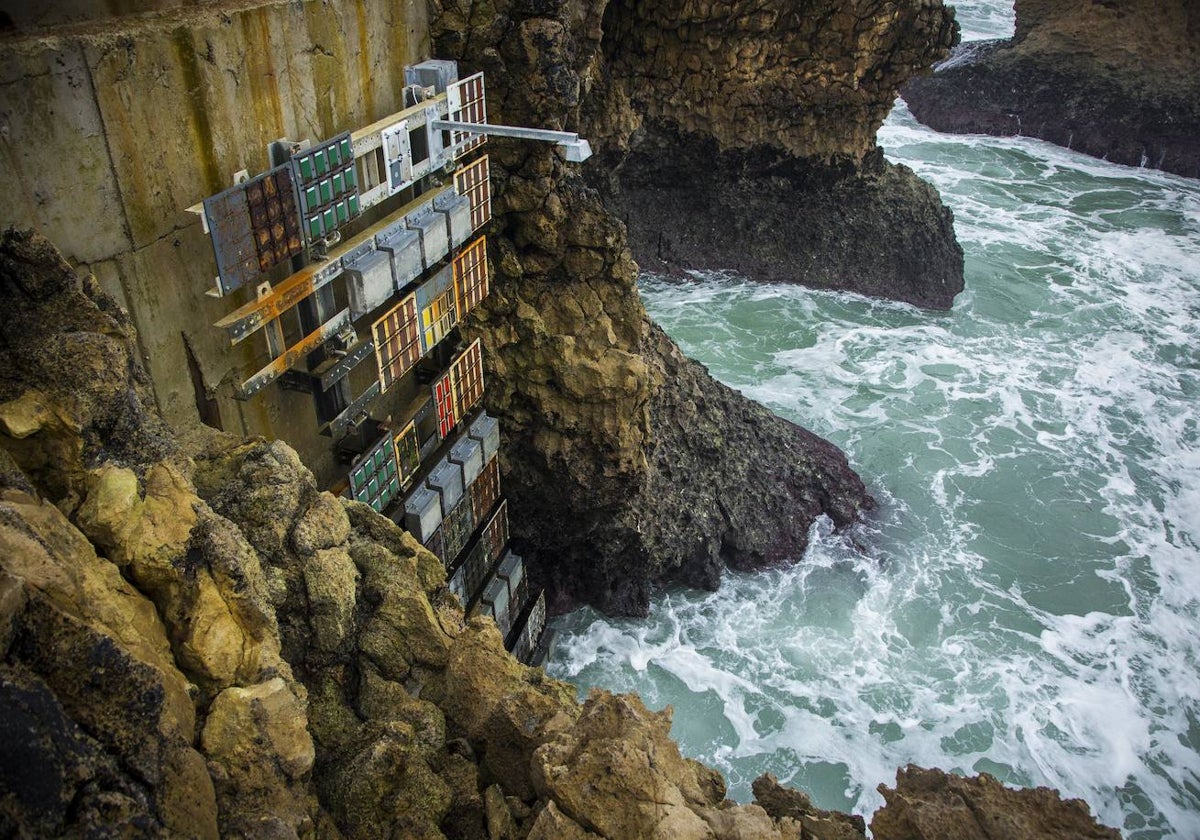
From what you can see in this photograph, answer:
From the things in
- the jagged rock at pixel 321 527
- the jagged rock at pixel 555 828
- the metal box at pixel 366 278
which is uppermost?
the metal box at pixel 366 278

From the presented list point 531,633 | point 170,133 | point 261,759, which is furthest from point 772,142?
point 261,759

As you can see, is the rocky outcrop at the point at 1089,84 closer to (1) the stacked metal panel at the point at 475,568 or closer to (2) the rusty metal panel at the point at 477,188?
(2) the rusty metal panel at the point at 477,188

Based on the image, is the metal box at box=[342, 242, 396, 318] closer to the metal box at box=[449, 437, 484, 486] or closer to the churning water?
the metal box at box=[449, 437, 484, 486]

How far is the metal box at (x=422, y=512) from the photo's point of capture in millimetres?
15438

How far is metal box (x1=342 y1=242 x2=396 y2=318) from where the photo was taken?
13.0m

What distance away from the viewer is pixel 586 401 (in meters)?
18.8

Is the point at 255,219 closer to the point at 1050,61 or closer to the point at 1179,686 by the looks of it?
the point at 1179,686

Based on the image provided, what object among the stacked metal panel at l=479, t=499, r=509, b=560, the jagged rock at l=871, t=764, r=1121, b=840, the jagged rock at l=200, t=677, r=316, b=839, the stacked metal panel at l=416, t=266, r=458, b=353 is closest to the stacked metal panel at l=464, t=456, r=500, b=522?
the stacked metal panel at l=479, t=499, r=509, b=560

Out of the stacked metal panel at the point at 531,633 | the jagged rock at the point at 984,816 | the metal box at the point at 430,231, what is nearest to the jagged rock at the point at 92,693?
the jagged rock at the point at 984,816

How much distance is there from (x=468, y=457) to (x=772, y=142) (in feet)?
76.1

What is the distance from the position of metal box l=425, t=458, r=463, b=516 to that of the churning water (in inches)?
222

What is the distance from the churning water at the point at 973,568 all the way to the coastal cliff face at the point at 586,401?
3.99 feet

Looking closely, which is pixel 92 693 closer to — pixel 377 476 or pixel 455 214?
pixel 377 476

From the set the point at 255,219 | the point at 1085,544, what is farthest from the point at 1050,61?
the point at 255,219
